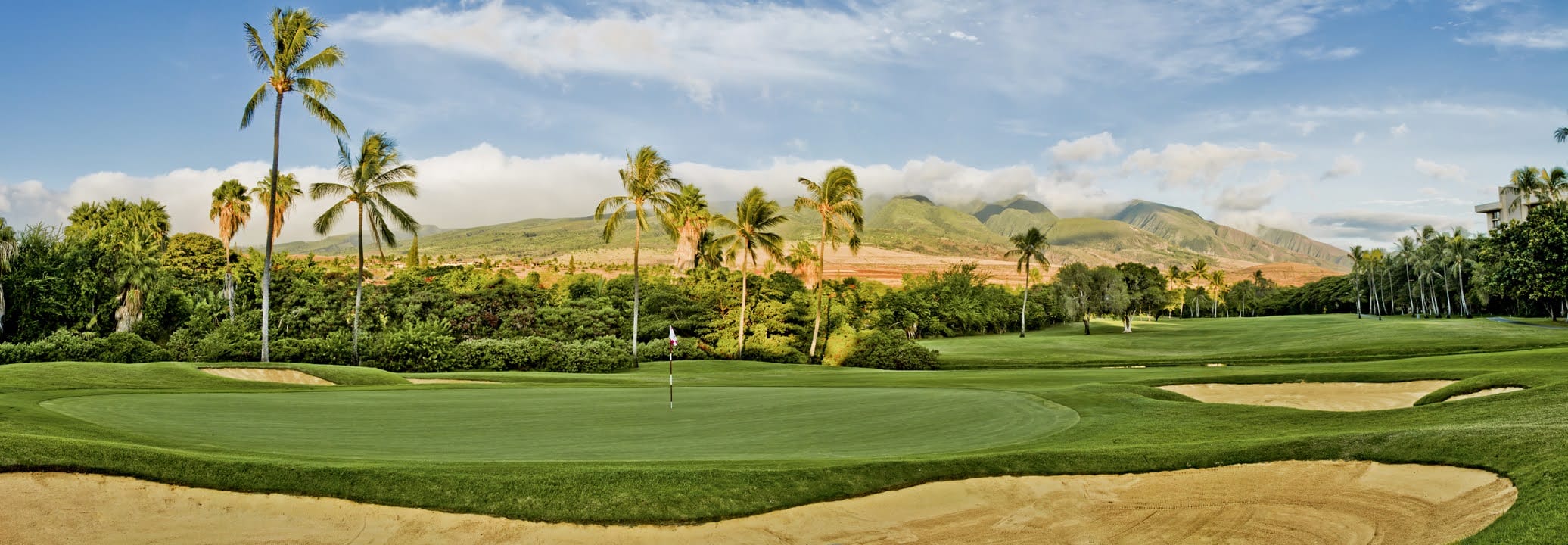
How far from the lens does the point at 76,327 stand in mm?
44750

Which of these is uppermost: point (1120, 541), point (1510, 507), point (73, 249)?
point (73, 249)

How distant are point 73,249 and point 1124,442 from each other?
54.1 meters

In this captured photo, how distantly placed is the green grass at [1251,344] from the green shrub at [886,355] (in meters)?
2.70

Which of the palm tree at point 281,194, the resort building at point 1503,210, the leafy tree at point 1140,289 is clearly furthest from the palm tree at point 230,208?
the resort building at point 1503,210

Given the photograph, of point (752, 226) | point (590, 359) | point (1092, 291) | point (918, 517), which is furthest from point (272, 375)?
point (1092, 291)

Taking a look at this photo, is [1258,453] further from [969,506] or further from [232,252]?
[232,252]

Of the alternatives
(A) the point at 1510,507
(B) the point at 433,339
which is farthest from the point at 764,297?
(A) the point at 1510,507

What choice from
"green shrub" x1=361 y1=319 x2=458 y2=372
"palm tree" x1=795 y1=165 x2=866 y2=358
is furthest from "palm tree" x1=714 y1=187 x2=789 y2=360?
"green shrub" x1=361 y1=319 x2=458 y2=372

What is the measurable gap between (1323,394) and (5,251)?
188 feet

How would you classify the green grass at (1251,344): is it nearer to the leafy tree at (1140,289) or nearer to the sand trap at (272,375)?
the leafy tree at (1140,289)

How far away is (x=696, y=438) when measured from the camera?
1498cm

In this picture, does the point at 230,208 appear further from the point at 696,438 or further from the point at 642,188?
the point at 696,438

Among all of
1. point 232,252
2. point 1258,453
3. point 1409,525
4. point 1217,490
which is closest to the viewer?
point 1409,525

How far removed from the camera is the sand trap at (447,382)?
91.9ft
